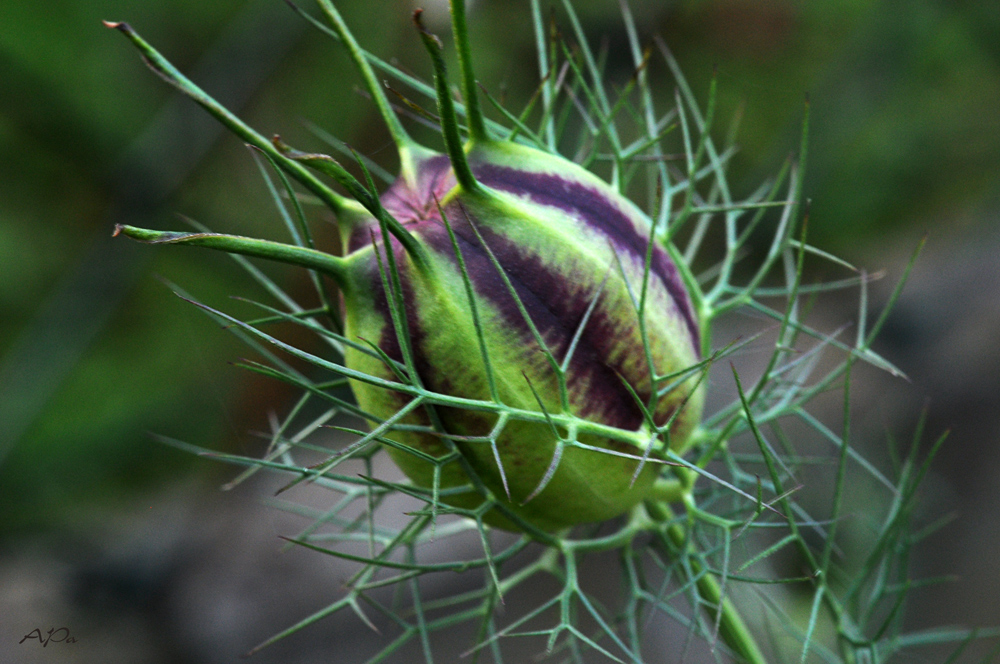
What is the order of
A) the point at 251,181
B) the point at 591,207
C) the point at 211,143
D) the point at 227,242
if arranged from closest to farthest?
1. the point at 227,242
2. the point at 591,207
3. the point at 211,143
4. the point at 251,181

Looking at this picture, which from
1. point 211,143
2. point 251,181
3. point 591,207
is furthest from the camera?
point 251,181

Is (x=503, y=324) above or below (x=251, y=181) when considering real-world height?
above

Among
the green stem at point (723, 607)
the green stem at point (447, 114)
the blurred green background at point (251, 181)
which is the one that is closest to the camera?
the green stem at point (447, 114)

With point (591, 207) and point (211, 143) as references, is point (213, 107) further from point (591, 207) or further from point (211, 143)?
point (211, 143)

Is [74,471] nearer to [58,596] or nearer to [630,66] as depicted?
[58,596]

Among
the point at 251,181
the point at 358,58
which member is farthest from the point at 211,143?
the point at 358,58

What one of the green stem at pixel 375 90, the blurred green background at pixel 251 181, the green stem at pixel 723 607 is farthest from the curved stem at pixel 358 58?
the blurred green background at pixel 251 181

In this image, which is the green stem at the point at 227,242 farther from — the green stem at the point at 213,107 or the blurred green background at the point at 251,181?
the blurred green background at the point at 251,181
